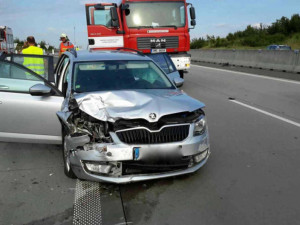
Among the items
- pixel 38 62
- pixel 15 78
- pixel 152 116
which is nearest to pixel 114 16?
pixel 38 62

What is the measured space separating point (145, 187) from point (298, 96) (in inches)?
303

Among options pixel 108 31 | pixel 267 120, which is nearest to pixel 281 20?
pixel 108 31

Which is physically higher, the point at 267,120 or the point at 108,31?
the point at 108,31

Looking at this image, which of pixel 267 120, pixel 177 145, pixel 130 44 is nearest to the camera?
pixel 177 145

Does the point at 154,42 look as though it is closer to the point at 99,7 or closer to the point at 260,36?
the point at 99,7

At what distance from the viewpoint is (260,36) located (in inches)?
2039

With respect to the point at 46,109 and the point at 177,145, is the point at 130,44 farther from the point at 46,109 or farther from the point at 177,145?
the point at 177,145

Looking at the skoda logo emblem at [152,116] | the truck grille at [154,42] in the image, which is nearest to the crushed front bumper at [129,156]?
the skoda logo emblem at [152,116]

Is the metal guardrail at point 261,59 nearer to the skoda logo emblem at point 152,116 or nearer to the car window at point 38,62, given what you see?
the car window at point 38,62

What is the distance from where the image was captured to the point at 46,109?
496 cm

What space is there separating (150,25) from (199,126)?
372 inches

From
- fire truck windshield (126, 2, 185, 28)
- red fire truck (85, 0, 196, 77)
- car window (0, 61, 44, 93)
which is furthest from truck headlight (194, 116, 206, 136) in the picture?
fire truck windshield (126, 2, 185, 28)

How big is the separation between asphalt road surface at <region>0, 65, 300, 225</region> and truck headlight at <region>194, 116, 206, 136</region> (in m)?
0.60

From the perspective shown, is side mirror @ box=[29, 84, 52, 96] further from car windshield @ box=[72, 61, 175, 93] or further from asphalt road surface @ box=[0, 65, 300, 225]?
asphalt road surface @ box=[0, 65, 300, 225]
